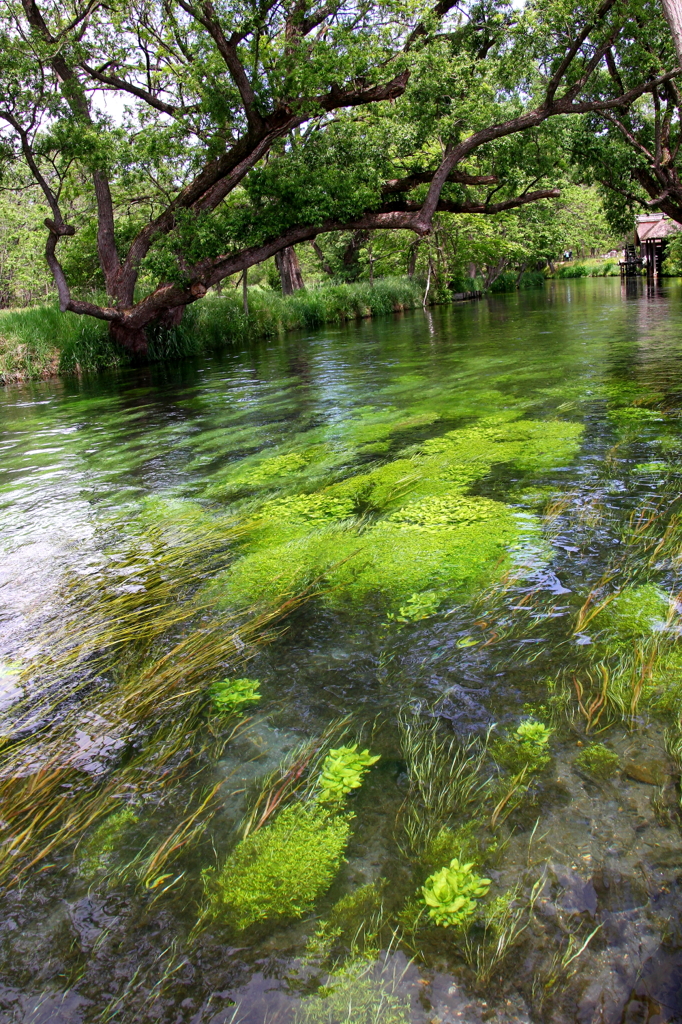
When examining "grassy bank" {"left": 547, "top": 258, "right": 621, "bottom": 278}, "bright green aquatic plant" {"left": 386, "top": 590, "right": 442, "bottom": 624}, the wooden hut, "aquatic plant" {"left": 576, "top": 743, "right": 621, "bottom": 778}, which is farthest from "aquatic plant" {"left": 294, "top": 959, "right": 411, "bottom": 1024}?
"grassy bank" {"left": 547, "top": 258, "right": 621, "bottom": 278}

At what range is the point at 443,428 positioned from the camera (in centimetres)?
800

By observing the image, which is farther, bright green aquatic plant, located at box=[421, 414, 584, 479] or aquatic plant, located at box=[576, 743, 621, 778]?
bright green aquatic plant, located at box=[421, 414, 584, 479]

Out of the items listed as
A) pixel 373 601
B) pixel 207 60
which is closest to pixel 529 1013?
pixel 373 601

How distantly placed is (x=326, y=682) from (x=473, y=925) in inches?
54.7

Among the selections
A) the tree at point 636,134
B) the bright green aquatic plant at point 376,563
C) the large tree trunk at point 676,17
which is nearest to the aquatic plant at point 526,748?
the bright green aquatic plant at point 376,563

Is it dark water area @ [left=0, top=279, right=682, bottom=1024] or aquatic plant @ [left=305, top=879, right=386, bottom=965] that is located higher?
dark water area @ [left=0, top=279, right=682, bottom=1024]

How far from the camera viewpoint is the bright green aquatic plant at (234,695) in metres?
3.05

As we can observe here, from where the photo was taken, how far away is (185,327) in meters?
21.8

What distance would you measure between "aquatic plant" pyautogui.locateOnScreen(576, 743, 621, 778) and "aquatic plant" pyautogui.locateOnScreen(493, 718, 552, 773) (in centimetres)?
13

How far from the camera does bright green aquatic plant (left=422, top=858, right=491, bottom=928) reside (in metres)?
1.97

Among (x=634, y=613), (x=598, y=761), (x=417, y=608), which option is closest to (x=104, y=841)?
(x=598, y=761)

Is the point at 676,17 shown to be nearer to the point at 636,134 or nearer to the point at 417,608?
the point at 417,608

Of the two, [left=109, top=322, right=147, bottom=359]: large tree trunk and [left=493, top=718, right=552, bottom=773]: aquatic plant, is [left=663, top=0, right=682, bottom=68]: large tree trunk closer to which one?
[left=493, top=718, right=552, bottom=773]: aquatic plant

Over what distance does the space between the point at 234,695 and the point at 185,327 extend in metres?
20.5
